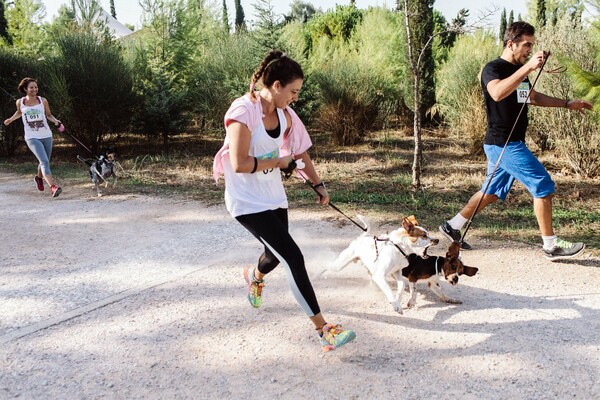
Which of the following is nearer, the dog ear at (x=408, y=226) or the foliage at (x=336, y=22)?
the dog ear at (x=408, y=226)

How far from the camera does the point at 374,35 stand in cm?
1861

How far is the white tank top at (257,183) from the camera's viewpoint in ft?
10.7

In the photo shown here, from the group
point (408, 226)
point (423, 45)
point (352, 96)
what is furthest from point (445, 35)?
point (408, 226)

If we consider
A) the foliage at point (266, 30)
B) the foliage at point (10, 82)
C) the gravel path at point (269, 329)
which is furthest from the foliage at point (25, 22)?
the gravel path at point (269, 329)

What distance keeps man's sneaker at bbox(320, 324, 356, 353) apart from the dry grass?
307 centimetres

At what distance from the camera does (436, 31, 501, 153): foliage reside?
11.0 meters

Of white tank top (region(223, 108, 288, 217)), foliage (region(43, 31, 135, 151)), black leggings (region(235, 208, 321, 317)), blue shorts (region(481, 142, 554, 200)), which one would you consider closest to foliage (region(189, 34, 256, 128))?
foliage (region(43, 31, 135, 151))

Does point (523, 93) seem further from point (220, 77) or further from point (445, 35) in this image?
point (445, 35)

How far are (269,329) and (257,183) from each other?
1.09 meters

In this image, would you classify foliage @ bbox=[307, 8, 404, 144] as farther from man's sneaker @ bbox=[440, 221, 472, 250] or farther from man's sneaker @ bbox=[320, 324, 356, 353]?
man's sneaker @ bbox=[320, 324, 356, 353]

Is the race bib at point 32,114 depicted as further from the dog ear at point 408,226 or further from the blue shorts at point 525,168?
the blue shorts at point 525,168

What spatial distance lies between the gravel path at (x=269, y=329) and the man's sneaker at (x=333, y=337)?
0.09 metres

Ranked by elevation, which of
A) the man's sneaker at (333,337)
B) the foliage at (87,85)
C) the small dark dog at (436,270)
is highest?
the foliage at (87,85)

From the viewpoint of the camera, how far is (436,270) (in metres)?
3.89
